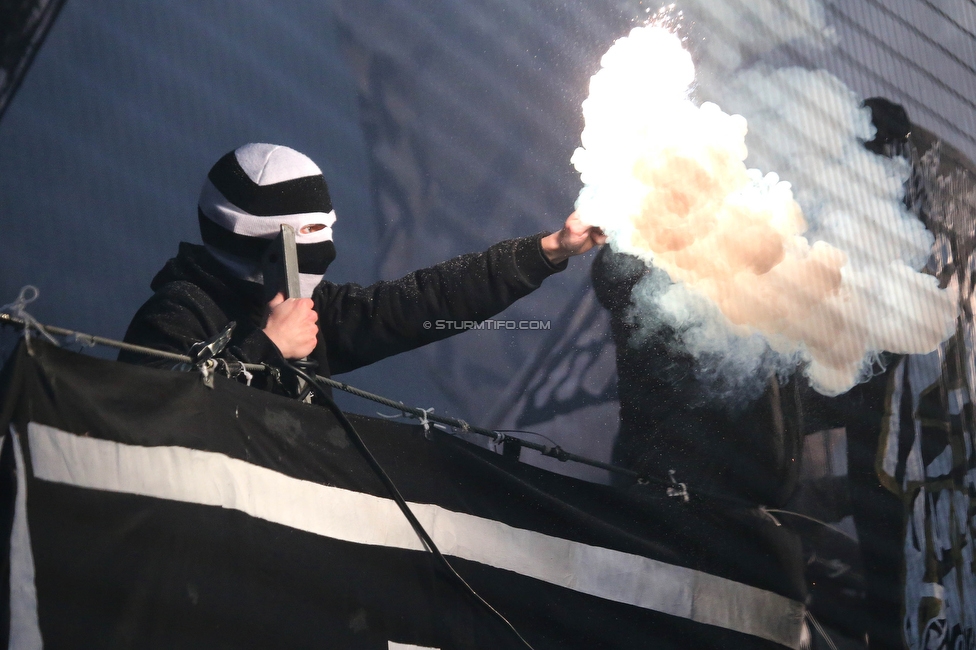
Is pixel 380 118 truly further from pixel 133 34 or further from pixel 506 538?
pixel 506 538

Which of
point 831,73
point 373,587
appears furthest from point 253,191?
point 831,73

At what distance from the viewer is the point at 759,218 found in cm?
214

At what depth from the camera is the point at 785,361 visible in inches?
95.1

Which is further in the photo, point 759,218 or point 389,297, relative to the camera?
point 759,218

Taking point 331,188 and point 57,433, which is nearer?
point 57,433

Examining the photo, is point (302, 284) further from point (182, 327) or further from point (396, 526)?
point (396, 526)

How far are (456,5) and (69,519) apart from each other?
5.94 feet

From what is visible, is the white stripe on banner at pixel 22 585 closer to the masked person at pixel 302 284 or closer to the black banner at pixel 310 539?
the black banner at pixel 310 539

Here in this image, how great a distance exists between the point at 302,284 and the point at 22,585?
0.87 m

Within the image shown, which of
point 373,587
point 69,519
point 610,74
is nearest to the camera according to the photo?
point 69,519

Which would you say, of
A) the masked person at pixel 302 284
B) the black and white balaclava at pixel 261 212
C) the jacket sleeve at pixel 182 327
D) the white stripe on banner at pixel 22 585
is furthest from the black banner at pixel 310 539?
the black and white balaclava at pixel 261 212

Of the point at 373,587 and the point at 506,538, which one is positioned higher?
the point at 506,538

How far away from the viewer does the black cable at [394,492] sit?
55.4 inches

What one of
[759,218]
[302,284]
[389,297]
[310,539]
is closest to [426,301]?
[389,297]
